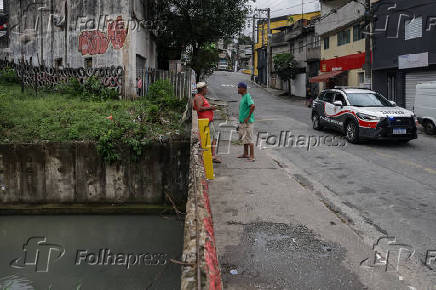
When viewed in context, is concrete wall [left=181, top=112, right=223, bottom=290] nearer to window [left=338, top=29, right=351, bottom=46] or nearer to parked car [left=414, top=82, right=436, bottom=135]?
parked car [left=414, top=82, right=436, bottom=135]

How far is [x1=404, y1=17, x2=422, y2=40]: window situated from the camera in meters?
21.3

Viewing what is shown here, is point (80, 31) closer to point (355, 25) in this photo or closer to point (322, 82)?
point (355, 25)

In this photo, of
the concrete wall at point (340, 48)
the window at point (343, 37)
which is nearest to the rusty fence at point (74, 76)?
the concrete wall at point (340, 48)

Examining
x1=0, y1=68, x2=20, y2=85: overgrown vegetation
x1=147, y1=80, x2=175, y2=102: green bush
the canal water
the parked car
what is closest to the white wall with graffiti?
x1=0, y1=68, x2=20, y2=85: overgrown vegetation

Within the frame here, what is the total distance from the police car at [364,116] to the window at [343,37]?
18.2 meters

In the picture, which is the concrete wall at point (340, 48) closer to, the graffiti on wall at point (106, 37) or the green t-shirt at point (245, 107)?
the graffiti on wall at point (106, 37)

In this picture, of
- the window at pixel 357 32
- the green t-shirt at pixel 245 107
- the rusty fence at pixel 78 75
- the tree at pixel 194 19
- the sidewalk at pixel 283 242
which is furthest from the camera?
the window at pixel 357 32

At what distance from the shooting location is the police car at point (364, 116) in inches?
479

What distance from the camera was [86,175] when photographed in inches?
448

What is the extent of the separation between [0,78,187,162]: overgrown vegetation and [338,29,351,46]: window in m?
19.7

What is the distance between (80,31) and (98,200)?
10.4m

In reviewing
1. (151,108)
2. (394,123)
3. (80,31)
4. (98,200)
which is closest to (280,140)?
(394,123)

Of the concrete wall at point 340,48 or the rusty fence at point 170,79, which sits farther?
the concrete wall at point 340,48

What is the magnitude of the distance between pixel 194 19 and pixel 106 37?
912cm
